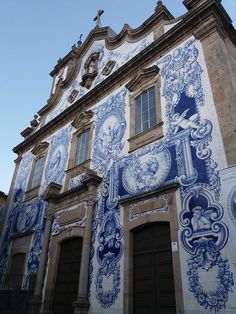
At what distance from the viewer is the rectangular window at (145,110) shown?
7.52 m

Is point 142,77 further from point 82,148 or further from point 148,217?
point 148,217

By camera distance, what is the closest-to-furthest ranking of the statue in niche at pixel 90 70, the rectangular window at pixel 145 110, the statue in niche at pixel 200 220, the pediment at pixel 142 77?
1. the statue in niche at pixel 200 220
2. the rectangular window at pixel 145 110
3. the pediment at pixel 142 77
4. the statue in niche at pixel 90 70

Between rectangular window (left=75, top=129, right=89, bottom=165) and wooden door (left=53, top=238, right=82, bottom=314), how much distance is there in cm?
264

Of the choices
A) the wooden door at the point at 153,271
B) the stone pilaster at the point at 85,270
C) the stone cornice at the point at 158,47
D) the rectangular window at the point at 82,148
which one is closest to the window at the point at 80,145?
the rectangular window at the point at 82,148

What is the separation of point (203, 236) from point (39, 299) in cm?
517

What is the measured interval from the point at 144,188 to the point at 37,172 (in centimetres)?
642

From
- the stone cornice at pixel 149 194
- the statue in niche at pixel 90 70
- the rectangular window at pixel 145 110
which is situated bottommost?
the stone cornice at pixel 149 194

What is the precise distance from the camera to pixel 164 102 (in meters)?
7.25

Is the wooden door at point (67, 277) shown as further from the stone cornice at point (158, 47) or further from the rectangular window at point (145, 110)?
the stone cornice at point (158, 47)

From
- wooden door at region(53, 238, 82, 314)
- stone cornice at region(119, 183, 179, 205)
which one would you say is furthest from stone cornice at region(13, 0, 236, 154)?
wooden door at region(53, 238, 82, 314)

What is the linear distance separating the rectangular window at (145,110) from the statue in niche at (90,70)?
3302 millimetres

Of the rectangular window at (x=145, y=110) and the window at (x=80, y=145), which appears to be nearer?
the rectangular window at (x=145, y=110)

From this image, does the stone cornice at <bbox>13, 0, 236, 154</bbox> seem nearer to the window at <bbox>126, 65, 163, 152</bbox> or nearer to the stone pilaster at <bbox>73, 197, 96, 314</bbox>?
the window at <bbox>126, 65, 163, 152</bbox>

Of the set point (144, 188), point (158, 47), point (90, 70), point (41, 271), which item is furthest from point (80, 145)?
point (41, 271)
